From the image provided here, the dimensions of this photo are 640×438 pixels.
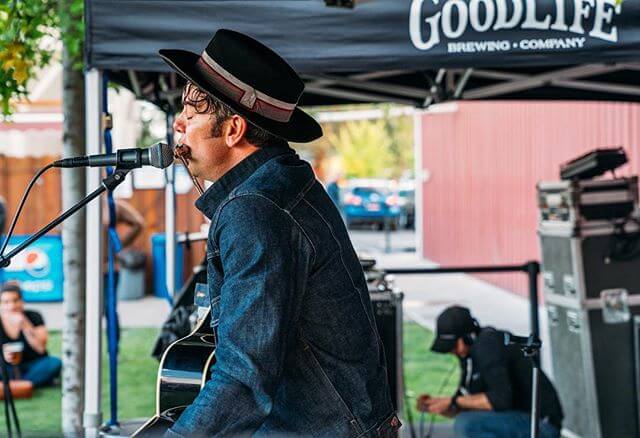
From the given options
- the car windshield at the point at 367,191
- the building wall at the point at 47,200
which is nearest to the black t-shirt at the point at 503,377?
the building wall at the point at 47,200

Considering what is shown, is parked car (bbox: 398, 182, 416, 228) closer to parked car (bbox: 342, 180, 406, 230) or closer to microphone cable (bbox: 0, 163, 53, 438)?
parked car (bbox: 342, 180, 406, 230)

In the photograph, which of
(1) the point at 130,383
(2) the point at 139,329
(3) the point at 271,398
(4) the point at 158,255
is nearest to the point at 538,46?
(3) the point at 271,398

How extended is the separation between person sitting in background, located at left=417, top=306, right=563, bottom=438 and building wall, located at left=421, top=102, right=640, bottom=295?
529 cm

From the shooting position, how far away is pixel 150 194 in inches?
615

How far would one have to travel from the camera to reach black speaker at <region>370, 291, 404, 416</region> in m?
5.14

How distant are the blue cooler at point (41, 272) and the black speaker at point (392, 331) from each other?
383 inches

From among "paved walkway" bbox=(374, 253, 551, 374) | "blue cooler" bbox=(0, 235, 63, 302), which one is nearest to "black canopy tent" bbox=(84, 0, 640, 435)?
"paved walkway" bbox=(374, 253, 551, 374)

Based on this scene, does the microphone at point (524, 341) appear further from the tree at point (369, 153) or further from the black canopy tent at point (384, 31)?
the tree at point (369, 153)

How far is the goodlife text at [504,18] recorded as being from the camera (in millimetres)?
4109

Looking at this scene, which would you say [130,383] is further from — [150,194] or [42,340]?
[150,194]

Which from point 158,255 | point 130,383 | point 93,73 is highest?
point 93,73

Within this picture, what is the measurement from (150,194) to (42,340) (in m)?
7.43

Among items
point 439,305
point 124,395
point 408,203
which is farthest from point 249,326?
point 408,203

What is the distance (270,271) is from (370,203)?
26039 millimetres
